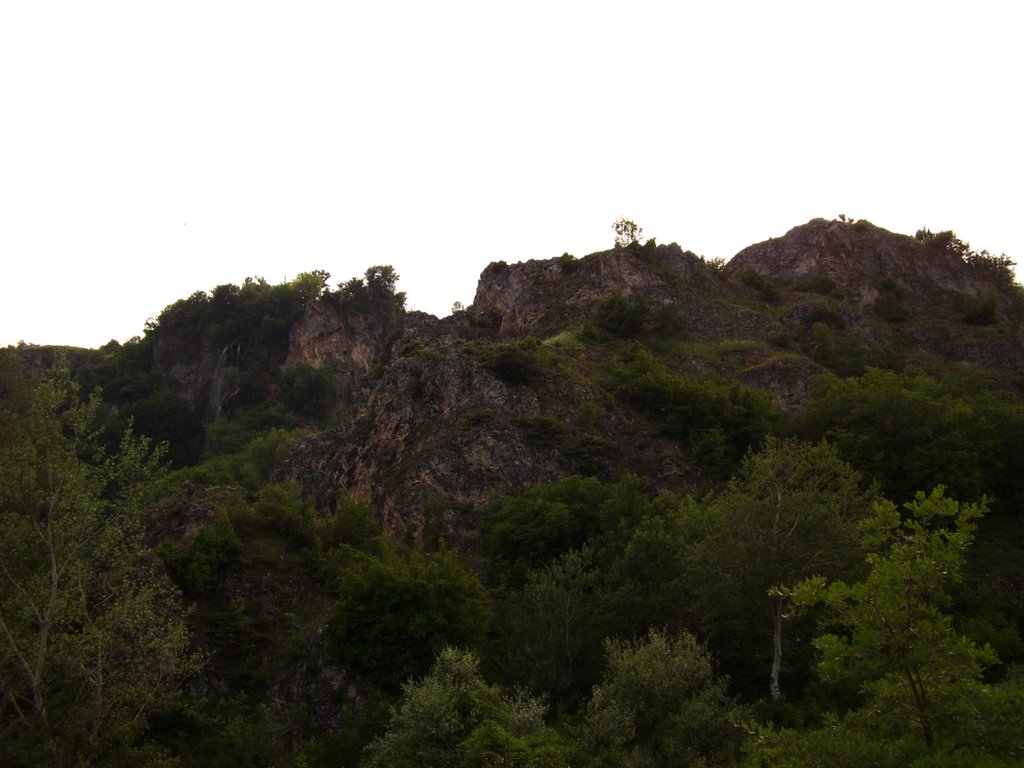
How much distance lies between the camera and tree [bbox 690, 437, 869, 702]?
964 inches

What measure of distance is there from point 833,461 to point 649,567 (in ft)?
23.4

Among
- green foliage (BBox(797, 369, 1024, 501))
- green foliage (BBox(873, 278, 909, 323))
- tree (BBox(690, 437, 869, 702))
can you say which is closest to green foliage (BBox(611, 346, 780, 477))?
green foliage (BBox(797, 369, 1024, 501))

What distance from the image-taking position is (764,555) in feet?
81.6

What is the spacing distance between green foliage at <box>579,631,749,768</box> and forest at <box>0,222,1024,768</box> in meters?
0.08

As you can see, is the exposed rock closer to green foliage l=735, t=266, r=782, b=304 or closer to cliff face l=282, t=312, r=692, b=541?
green foliage l=735, t=266, r=782, b=304

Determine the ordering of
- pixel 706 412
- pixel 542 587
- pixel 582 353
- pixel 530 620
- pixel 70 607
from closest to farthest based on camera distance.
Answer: pixel 70 607, pixel 530 620, pixel 542 587, pixel 706 412, pixel 582 353

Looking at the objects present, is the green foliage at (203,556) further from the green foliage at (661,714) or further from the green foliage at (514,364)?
the green foliage at (514,364)

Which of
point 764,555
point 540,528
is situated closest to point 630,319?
point 540,528

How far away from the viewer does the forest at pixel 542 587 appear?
49.9 feet

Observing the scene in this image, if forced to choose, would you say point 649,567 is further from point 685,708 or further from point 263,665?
point 263,665

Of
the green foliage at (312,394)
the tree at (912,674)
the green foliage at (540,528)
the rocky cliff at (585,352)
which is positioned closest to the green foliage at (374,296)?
the rocky cliff at (585,352)

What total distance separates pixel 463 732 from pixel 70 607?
30.8 feet

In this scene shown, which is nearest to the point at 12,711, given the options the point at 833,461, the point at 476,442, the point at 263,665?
the point at 263,665

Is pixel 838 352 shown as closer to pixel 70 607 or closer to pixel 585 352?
pixel 585 352
